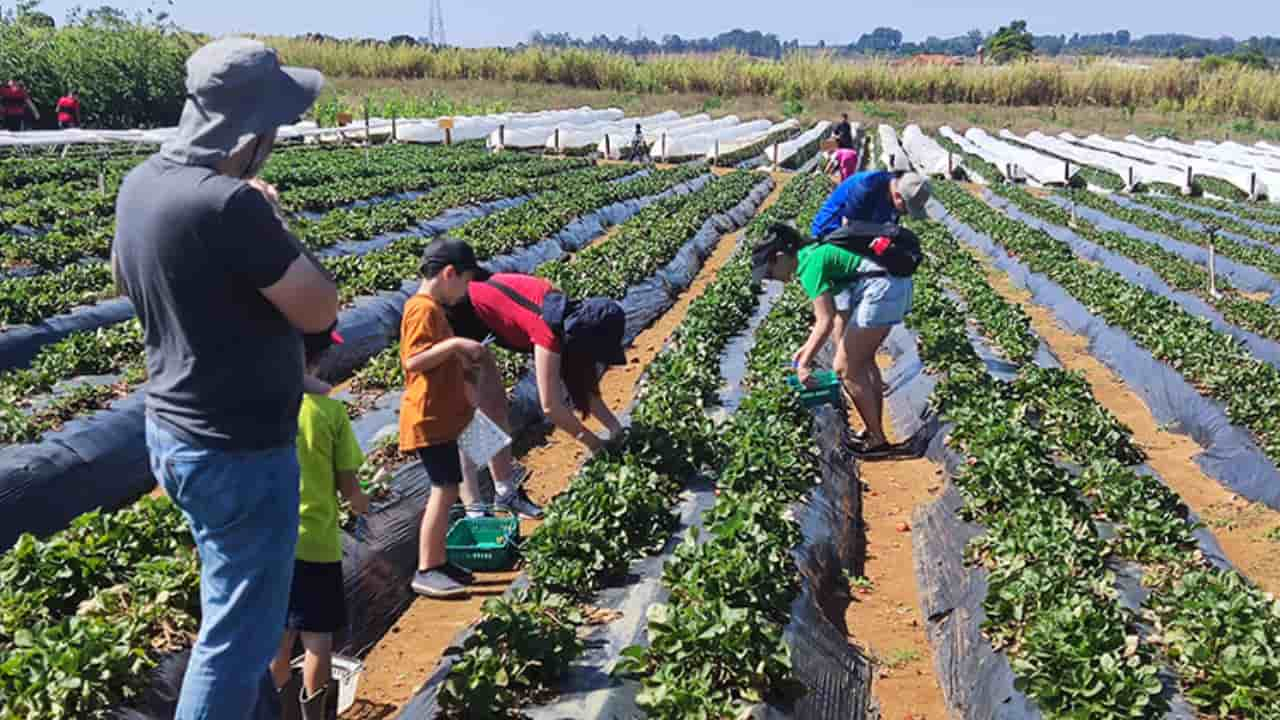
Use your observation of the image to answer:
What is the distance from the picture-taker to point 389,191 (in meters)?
23.1

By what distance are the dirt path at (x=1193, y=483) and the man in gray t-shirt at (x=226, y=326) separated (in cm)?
592

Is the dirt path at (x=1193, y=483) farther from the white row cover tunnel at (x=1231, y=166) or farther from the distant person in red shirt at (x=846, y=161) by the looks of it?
the white row cover tunnel at (x=1231, y=166)

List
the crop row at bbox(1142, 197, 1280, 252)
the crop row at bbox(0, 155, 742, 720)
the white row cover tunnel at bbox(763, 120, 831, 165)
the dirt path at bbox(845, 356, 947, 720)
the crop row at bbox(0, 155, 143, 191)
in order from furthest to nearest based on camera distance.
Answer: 1. the white row cover tunnel at bbox(763, 120, 831, 165)
2. the crop row at bbox(0, 155, 143, 191)
3. the crop row at bbox(1142, 197, 1280, 252)
4. the dirt path at bbox(845, 356, 947, 720)
5. the crop row at bbox(0, 155, 742, 720)

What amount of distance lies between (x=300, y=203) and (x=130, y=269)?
17283mm

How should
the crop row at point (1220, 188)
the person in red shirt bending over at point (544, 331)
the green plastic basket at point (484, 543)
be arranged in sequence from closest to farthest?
the green plastic basket at point (484, 543) → the person in red shirt bending over at point (544, 331) → the crop row at point (1220, 188)

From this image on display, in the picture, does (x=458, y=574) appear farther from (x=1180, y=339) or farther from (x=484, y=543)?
(x=1180, y=339)

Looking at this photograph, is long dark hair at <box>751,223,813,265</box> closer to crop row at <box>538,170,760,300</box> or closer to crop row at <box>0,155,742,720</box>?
Answer: crop row at <box>538,170,760,300</box>

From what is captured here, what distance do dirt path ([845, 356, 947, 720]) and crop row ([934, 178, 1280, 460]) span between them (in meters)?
2.62

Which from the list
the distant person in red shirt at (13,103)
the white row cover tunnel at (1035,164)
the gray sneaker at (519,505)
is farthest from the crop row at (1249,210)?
the distant person in red shirt at (13,103)

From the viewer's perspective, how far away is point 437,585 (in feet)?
20.4

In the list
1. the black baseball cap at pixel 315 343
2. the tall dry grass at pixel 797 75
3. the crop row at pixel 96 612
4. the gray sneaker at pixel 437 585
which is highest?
the tall dry grass at pixel 797 75

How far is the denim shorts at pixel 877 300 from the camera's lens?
852 cm

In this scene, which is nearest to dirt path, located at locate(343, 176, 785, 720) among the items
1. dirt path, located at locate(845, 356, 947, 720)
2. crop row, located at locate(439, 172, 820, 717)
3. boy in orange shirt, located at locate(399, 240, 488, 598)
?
boy in orange shirt, located at locate(399, 240, 488, 598)

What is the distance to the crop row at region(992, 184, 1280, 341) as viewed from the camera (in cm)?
1270
